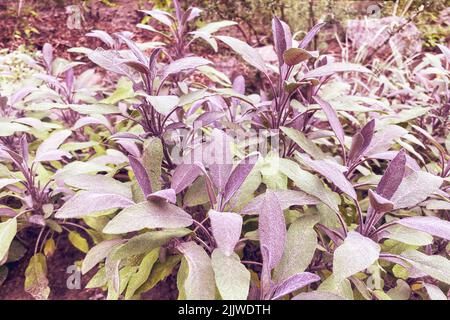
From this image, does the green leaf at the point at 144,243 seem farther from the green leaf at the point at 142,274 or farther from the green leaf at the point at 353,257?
the green leaf at the point at 353,257

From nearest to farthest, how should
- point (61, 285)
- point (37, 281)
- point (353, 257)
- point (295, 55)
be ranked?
point (353, 257) → point (295, 55) → point (37, 281) → point (61, 285)

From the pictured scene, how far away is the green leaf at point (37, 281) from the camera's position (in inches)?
44.7

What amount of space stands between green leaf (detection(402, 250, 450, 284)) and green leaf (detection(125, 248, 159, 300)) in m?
0.62

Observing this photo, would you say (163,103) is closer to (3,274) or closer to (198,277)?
(198,277)

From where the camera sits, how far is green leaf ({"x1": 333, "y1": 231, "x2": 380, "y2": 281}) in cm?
64

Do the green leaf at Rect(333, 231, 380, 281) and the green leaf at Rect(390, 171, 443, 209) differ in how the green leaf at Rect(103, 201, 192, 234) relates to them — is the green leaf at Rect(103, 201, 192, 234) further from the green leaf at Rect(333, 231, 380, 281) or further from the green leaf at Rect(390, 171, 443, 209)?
the green leaf at Rect(390, 171, 443, 209)

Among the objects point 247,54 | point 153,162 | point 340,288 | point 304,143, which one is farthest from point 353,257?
point 247,54

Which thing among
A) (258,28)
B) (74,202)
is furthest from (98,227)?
(258,28)

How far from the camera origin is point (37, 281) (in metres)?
1.14

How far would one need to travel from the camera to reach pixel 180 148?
3.51ft

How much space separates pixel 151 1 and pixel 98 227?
2.01 m

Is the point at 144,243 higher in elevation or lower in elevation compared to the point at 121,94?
lower

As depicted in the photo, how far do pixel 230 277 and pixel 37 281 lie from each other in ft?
2.50

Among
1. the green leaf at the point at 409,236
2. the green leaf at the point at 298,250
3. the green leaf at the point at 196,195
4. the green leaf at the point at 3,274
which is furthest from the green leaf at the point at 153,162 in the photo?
the green leaf at the point at 3,274
